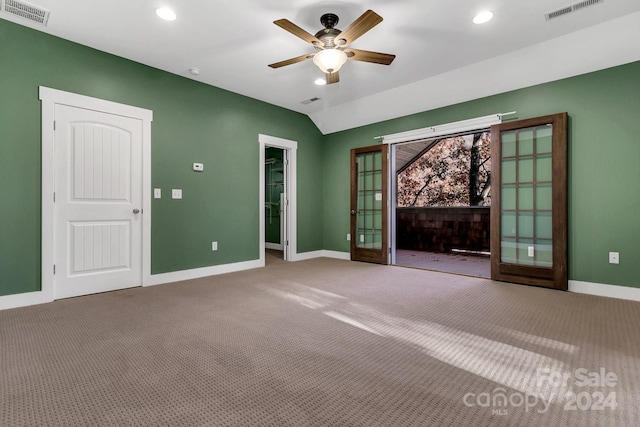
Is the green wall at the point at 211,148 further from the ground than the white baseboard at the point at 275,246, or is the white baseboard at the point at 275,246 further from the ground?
the green wall at the point at 211,148

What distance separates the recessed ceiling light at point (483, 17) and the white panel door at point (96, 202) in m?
3.94

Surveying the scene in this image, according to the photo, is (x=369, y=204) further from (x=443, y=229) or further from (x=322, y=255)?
(x=443, y=229)

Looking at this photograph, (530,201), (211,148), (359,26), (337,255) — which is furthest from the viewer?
(337,255)

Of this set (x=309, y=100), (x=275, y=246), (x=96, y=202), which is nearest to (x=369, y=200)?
(x=309, y=100)

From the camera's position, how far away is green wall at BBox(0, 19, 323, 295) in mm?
2982

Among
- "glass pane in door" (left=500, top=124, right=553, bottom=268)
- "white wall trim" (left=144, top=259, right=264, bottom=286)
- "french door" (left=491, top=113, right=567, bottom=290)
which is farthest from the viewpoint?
"white wall trim" (left=144, top=259, right=264, bottom=286)

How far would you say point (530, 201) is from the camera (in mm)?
3885

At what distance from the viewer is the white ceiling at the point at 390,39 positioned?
109 inches

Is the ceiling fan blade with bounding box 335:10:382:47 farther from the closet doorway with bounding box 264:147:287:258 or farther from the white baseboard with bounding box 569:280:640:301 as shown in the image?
the closet doorway with bounding box 264:147:287:258

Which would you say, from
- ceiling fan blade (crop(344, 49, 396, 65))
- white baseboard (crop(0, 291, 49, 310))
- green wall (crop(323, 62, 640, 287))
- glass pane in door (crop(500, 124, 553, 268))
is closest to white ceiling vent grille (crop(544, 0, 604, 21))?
green wall (crop(323, 62, 640, 287))

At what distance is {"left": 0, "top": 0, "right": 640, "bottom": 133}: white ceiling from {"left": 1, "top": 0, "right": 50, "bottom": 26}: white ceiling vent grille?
78 millimetres

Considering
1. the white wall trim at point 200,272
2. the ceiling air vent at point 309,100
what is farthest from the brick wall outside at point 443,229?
the white wall trim at point 200,272

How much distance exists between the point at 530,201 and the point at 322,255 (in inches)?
146

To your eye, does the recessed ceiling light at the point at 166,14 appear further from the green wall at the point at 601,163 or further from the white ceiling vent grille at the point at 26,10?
the green wall at the point at 601,163
